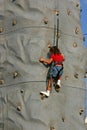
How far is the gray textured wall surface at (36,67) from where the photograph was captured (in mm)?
10281

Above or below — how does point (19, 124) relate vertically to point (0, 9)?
below

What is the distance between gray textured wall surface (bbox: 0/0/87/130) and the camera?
10281mm

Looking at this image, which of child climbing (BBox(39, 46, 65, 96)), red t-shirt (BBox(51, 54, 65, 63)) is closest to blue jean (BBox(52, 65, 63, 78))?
child climbing (BBox(39, 46, 65, 96))

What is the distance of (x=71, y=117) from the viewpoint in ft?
34.7

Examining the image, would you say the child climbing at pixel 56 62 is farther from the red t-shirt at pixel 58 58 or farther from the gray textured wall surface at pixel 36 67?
the gray textured wall surface at pixel 36 67

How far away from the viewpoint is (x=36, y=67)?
411 inches

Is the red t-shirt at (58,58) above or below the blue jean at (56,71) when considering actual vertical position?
above

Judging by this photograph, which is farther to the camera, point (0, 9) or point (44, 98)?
point (0, 9)

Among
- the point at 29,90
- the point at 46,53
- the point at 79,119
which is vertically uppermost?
the point at 46,53

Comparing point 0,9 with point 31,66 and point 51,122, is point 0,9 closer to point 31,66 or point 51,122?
point 31,66

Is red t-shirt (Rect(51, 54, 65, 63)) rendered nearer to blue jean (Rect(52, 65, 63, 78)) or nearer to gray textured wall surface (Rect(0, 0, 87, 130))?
blue jean (Rect(52, 65, 63, 78))


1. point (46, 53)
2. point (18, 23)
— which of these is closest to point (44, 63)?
point (46, 53)

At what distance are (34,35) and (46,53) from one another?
0.46 metres

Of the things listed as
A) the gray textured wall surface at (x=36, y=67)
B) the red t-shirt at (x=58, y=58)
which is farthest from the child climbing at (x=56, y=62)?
the gray textured wall surface at (x=36, y=67)
